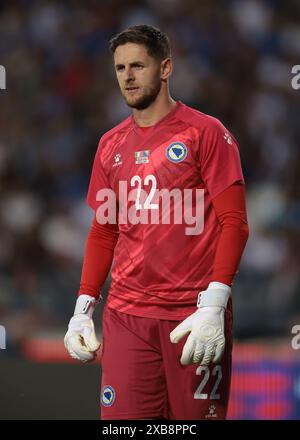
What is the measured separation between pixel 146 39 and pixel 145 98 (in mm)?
214

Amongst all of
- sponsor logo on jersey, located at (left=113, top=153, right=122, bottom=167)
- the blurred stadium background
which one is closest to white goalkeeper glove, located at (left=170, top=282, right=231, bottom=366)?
sponsor logo on jersey, located at (left=113, top=153, right=122, bottom=167)

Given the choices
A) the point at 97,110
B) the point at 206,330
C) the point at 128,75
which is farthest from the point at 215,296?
the point at 97,110

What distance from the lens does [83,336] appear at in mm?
3311

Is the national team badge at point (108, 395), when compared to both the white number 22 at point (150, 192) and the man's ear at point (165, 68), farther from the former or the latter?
the man's ear at point (165, 68)

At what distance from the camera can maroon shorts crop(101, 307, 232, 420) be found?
3143 millimetres

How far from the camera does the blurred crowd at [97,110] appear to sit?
252 inches

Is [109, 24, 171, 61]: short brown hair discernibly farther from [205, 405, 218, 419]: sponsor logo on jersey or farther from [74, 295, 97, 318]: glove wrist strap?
[205, 405, 218, 419]: sponsor logo on jersey

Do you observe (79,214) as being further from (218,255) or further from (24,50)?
(218,255)

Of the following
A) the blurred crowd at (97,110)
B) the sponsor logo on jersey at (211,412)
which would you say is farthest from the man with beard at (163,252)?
the blurred crowd at (97,110)

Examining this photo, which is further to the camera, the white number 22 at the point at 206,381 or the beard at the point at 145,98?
the beard at the point at 145,98

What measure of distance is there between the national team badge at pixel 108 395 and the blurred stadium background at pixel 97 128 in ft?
6.76

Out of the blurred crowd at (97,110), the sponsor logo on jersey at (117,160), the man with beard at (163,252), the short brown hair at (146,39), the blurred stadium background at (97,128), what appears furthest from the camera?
the blurred crowd at (97,110)

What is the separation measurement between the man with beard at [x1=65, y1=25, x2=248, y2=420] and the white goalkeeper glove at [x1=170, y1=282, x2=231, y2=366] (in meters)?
0.01

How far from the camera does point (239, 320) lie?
18.4ft
